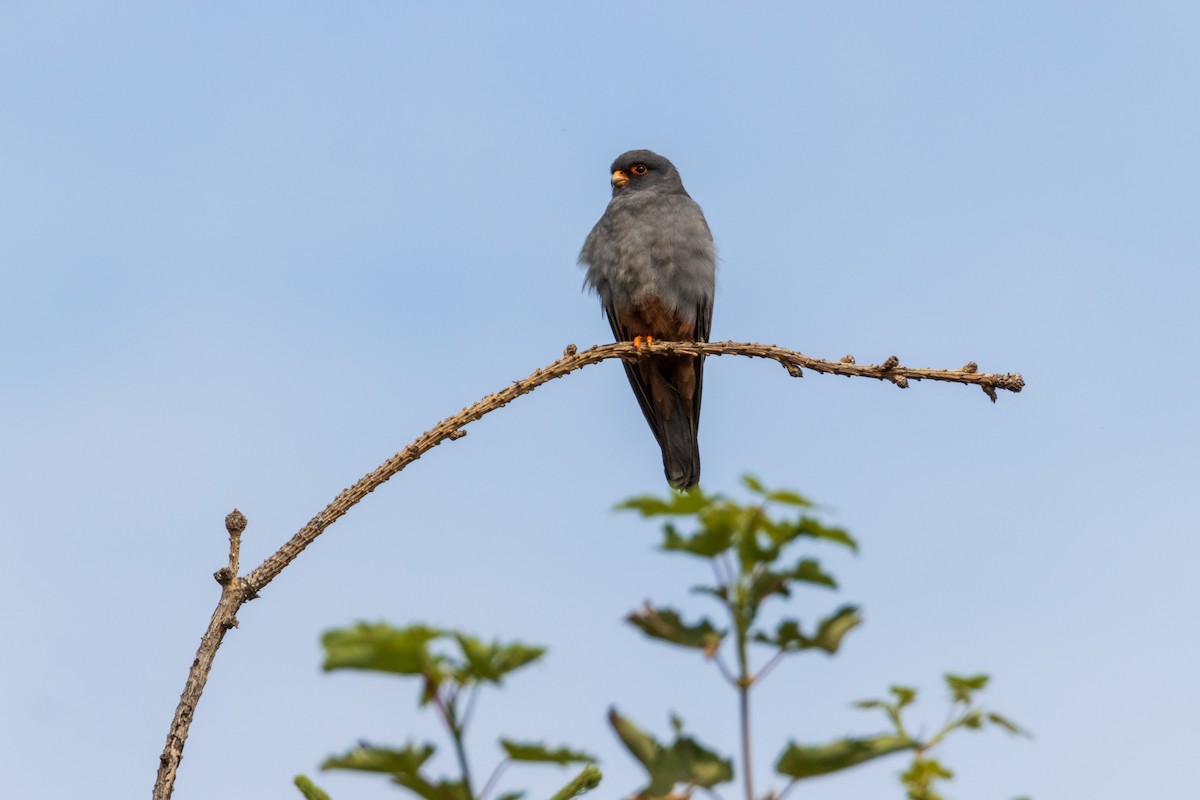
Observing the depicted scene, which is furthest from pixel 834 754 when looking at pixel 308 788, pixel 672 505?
pixel 308 788

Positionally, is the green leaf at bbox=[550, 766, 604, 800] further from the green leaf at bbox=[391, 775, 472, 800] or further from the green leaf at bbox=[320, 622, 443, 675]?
the green leaf at bbox=[320, 622, 443, 675]

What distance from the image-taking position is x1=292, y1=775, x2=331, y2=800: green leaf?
1.30 m

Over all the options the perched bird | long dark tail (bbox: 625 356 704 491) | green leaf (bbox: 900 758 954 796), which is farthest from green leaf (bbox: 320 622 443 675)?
long dark tail (bbox: 625 356 704 491)

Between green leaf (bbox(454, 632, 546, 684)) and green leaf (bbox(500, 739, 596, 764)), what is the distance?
14 centimetres

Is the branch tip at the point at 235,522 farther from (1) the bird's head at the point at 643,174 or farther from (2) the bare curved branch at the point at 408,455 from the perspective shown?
(1) the bird's head at the point at 643,174

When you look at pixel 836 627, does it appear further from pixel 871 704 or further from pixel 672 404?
pixel 672 404

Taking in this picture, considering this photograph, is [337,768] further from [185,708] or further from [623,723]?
[185,708]

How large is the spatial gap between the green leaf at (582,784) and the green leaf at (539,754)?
328mm

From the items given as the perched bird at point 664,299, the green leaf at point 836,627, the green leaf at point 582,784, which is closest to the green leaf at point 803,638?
the green leaf at point 836,627

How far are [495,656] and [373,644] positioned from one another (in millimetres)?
78

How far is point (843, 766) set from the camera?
35.4 inches

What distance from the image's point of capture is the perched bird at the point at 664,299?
901 centimetres

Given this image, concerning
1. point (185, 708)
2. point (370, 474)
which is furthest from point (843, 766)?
point (370, 474)

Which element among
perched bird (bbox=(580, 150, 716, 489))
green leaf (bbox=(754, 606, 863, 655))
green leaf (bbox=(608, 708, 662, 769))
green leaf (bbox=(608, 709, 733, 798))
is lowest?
green leaf (bbox=(608, 709, 733, 798))
